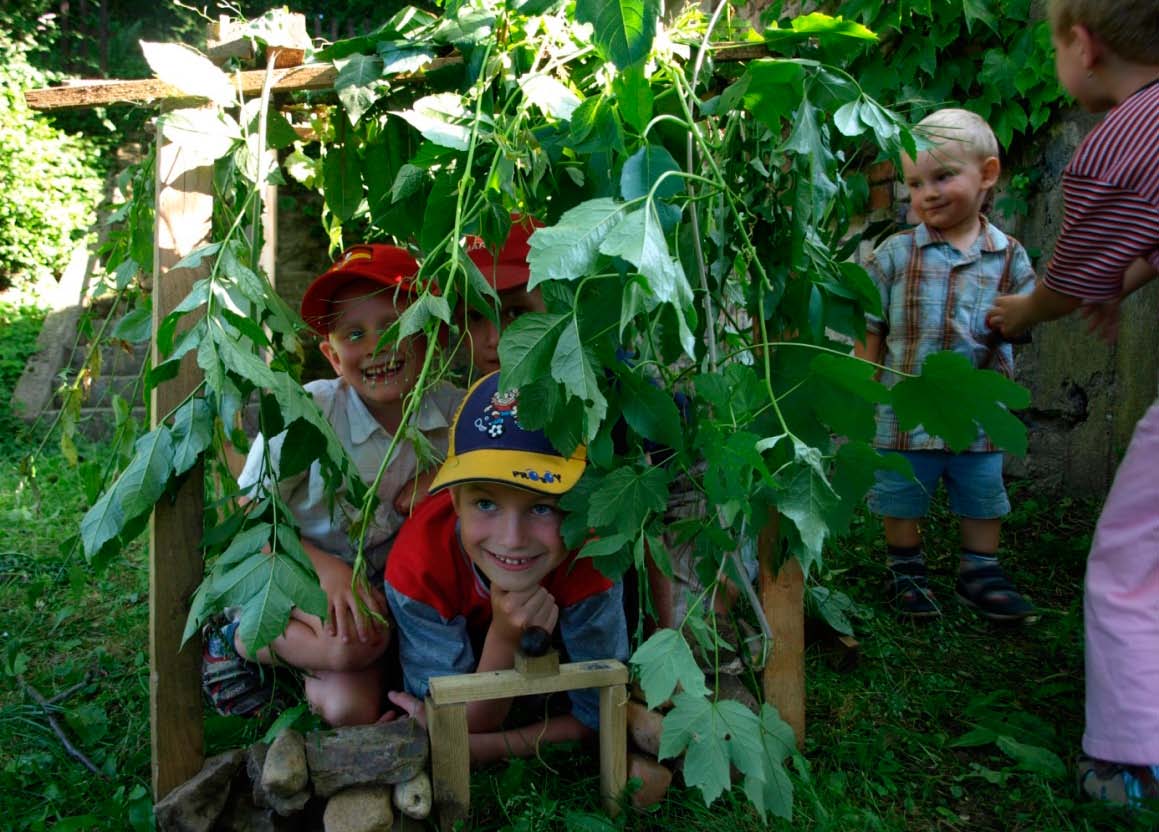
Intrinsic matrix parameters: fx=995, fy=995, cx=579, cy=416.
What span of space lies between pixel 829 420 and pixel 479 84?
0.75 m

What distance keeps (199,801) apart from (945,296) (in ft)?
7.07

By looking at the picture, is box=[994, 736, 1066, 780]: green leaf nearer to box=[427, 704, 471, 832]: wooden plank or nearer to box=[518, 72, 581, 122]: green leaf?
box=[427, 704, 471, 832]: wooden plank

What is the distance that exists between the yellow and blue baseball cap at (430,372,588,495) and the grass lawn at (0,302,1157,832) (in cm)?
55

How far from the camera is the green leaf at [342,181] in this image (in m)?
1.93

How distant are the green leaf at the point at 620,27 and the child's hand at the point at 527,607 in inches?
37.6

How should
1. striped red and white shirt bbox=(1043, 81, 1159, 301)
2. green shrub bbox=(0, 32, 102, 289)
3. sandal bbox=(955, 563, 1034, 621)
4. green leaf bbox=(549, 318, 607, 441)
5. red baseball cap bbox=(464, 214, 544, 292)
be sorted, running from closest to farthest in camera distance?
green leaf bbox=(549, 318, 607, 441), striped red and white shirt bbox=(1043, 81, 1159, 301), red baseball cap bbox=(464, 214, 544, 292), sandal bbox=(955, 563, 1034, 621), green shrub bbox=(0, 32, 102, 289)

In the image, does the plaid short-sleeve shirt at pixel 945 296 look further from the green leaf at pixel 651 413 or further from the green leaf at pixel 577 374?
the green leaf at pixel 577 374

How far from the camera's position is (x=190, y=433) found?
159 centimetres

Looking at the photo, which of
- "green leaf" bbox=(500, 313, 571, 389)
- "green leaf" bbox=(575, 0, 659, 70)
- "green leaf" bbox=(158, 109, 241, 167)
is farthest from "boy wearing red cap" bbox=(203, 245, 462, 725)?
"green leaf" bbox=(575, 0, 659, 70)

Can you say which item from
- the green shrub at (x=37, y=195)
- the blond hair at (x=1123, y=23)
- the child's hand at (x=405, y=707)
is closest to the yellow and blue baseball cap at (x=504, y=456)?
the child's hand at (x=405, y=707)

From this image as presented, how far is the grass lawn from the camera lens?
69.1 inches

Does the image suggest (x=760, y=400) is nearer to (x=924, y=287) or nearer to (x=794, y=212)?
(x=794, y=212)

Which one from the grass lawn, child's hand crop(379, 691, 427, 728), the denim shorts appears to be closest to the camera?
the grass lawn

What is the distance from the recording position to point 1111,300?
6.12 ft
